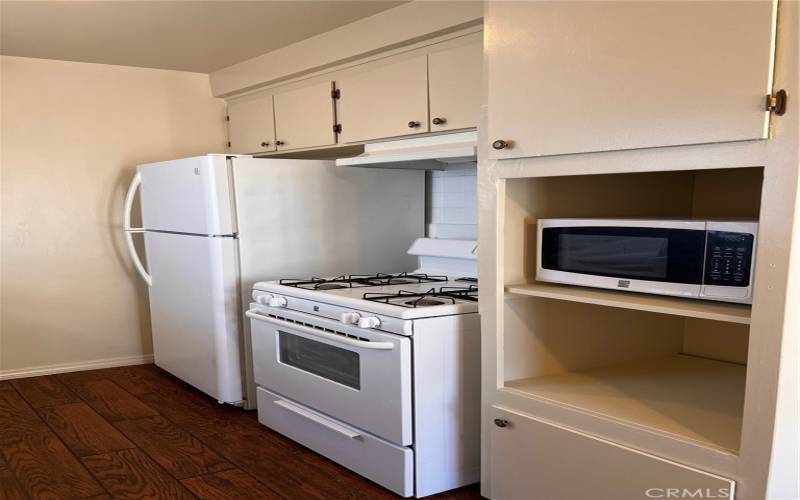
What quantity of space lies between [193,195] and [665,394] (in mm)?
2318

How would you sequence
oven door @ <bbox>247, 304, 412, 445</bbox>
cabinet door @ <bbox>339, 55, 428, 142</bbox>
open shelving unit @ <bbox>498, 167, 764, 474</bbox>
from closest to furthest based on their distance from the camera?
1. open shelving unit @ <bbox>498, 167, 764, 474</bbox>
2. oven door @ <bbox>247, 304, 412, 445</bbox>
3. cabinet door @ <bbox>339, 55, 428, 142</bbox>

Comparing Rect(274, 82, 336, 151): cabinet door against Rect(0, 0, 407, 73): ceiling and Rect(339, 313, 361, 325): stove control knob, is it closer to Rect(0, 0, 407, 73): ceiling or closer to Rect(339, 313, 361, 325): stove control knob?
Rect(0, 0, 407, 73): ceiling

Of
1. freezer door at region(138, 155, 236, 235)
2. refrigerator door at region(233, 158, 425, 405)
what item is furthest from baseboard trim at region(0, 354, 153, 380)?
refrigerator door at region(233, 158, 425, 405)

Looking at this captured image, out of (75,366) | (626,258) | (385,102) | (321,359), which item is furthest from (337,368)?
(75,366)

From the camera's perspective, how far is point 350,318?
7.11 ft

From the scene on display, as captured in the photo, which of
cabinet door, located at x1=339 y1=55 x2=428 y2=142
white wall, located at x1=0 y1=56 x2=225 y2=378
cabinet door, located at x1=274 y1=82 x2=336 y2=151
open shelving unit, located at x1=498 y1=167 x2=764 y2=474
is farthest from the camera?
white wall, located at x1=0 y1=56 x2=225 y2=378

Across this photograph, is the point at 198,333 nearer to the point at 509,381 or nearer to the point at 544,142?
the point at 509,381

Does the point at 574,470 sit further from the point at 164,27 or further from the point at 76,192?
the point at 76,192

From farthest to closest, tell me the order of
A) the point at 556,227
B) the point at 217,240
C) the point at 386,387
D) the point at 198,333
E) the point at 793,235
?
the point at 198,333 → the point at 217,240 → the point at 386,387 → the point at 556,227 → the point at 793,235

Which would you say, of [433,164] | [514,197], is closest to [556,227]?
[514,197]

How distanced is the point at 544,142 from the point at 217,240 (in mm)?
1820

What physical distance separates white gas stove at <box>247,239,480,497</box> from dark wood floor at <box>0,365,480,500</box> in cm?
11

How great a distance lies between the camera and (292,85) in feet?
11.4

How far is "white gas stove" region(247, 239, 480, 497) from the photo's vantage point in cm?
203
